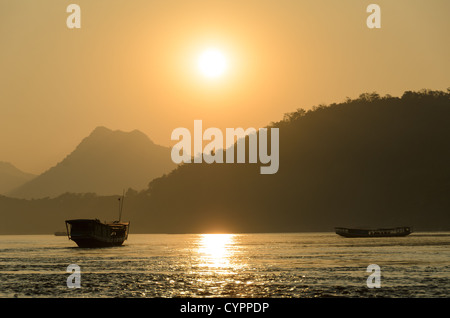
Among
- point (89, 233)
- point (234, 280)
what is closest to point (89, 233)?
point (89, 233)

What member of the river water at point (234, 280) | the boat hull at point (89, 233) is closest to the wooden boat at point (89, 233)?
the boat hull at point (89, 233)

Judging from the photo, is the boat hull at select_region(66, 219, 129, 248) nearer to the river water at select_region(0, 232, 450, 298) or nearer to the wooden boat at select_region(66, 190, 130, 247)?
the wooden boat at select_region(66, 190, 130, 247)

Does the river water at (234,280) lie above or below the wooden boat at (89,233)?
below

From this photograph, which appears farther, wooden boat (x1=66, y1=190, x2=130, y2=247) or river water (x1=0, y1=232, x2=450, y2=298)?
wooden boat (x1=66, y1=190, x2=130, y2=247)

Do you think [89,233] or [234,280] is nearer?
[234,280]

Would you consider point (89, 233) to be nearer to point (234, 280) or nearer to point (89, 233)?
point (89, 233)

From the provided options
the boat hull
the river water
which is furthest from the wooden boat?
the river water

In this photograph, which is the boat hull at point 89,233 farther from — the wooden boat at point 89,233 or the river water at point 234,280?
the river water at point 234,280

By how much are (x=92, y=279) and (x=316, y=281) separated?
876 inches

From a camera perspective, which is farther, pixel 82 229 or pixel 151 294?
pixel 82 229
